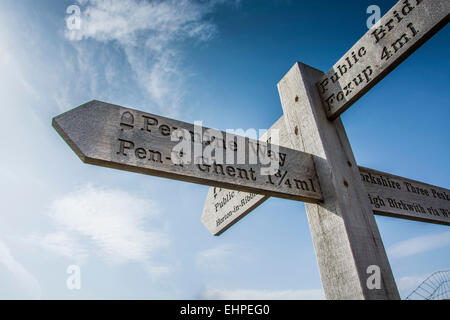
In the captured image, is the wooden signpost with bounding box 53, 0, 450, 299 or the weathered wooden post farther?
the weathered wooden post

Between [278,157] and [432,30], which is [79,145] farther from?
[432,30]

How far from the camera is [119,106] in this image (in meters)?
1.23

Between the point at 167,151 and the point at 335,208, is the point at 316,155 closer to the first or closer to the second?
the point at 335,208

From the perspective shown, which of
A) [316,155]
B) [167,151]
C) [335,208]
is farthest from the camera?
[316,155]

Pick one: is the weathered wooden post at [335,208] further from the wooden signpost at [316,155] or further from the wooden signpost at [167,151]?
the wooden signpost at [167,151]

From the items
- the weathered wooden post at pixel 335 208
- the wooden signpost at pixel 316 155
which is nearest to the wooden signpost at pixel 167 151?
the wooden signpost at pixel 316 155

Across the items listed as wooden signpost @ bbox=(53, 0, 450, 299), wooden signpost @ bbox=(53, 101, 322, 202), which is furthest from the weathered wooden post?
wooden signpost @ bbox=(53, 101, 322, 202)

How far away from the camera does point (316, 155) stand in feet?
5.28

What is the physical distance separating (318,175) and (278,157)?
265mm

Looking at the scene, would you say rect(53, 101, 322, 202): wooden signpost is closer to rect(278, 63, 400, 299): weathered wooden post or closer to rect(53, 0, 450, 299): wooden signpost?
rect(53, 0, 450, 299): wooden signpost

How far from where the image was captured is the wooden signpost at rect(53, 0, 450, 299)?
1.16 metres

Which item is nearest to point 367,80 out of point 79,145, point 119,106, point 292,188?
point 292,188

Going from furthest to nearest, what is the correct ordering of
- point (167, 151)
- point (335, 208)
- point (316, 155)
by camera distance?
1. point (316, 155)
2. point (335, 208)
3. point (167, 151)

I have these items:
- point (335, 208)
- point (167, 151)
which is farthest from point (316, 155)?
point (167, 151)
